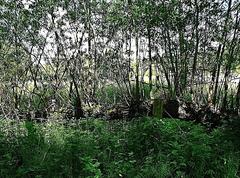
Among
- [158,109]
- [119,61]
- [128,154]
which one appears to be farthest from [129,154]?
[119,61]

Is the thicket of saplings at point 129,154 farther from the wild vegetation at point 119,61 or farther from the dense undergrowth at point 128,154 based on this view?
the wild vegetation at point 119,61

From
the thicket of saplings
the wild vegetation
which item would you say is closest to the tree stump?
the thicket of saplings

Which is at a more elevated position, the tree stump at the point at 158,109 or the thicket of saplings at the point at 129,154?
the tree stump at the point at 158,109

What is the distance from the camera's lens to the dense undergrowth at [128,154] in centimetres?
401

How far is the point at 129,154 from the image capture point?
4.41m

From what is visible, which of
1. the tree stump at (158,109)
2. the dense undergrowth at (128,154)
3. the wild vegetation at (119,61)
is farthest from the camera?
the wild vegetation at (119,61)

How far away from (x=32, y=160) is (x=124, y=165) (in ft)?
Result: 3.45

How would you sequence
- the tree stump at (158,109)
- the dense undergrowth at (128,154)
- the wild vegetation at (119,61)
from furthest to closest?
the wild vegetation at (119,61), the tree stump at (158,109), the dense undergrowth at (128,154)

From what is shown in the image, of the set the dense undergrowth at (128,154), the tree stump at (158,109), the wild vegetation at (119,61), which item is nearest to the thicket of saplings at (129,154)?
the dense undergrowth at (128,154)

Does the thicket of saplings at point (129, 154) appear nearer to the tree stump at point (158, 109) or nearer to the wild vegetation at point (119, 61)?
the tree stump at point (158, 109)

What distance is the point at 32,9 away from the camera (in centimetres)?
1002

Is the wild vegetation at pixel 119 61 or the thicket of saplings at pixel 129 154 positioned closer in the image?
the thicket of saplings at pixel 129 154

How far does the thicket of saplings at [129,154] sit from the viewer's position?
158 inches

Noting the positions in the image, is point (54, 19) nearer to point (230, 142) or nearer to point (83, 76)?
point (83, 76)
